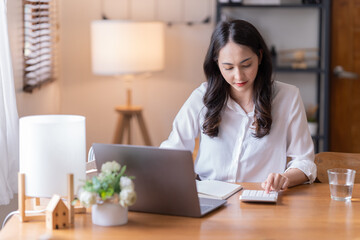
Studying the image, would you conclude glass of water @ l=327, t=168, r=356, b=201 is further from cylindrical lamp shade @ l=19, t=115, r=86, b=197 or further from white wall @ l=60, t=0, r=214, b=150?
white wall @ l=60, t=0, r=214, b=150

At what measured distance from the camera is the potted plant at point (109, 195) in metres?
1.69

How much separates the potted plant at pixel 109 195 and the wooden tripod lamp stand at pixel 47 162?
0.08 metres

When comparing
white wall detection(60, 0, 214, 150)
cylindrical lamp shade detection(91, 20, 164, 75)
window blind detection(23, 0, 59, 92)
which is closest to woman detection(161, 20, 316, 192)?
window blind detection(23, 0, 59, 92)

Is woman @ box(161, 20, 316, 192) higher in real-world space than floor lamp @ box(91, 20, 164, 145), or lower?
lower

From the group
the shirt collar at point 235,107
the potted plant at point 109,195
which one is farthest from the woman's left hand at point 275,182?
the potted plant at point 109,195

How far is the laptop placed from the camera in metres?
1.76

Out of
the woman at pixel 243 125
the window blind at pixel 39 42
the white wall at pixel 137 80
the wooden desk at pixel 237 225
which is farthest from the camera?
the white wall at pixel 137 80

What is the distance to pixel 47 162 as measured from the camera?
179cm

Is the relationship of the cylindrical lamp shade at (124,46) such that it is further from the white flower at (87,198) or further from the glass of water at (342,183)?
the white flower at (87,198)

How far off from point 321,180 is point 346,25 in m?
2.40

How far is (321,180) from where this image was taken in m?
2.51

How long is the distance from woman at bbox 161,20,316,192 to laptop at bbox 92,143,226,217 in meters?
0.60

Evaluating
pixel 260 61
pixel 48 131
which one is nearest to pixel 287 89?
pixel 260 61

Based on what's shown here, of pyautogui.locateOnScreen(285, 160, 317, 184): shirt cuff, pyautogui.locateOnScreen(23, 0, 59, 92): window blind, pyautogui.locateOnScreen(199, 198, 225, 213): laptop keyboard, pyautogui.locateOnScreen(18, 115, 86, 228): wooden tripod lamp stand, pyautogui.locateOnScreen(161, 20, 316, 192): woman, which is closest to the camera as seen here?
pyautogui.locateOnScreen(18, 115, 86, 228): wooden tripod lamp stand
